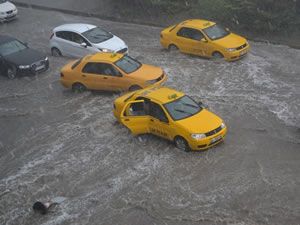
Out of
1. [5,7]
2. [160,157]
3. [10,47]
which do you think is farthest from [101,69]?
[5,7]

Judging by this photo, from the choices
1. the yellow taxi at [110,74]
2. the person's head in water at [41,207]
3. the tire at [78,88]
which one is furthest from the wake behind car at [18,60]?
the person's head in water at [41,207]

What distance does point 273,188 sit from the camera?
48.5ft

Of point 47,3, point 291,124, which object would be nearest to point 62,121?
point 291,124

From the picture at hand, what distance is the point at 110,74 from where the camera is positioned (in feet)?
69.8

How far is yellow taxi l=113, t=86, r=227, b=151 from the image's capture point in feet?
53.9

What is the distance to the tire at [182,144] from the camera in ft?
54.5

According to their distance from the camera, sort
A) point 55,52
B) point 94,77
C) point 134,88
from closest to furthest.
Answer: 1. point 134,88
2. point 94,77
3. point 55,52

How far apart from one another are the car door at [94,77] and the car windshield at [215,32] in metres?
5.46

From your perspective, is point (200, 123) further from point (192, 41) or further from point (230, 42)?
point (192, 41)

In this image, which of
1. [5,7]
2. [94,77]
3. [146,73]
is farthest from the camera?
[5,7]

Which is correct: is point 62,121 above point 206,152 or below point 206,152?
below

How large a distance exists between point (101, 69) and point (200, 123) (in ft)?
20.2

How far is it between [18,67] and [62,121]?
5413mm

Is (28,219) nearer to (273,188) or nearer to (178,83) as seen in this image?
(273,188)
